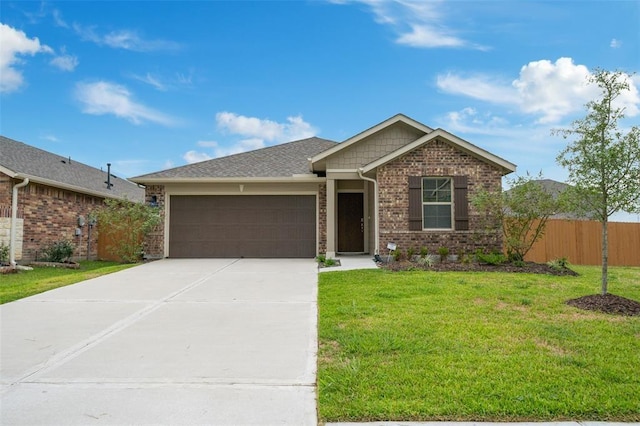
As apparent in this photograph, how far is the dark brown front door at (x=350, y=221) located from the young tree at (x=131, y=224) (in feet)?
20.9

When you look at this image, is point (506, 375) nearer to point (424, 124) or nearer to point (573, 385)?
point (573, 385)

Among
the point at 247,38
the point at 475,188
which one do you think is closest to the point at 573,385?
the point at 475,188

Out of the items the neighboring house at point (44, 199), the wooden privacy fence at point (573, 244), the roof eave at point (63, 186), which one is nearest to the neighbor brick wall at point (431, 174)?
the wooden privacy fence at point (573, 244)

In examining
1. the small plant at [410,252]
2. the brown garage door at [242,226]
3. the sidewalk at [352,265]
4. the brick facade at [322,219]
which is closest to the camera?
the sidewalk at [352,265]

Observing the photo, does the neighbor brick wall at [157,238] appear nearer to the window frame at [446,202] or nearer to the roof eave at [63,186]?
the roof eave at [63,186]

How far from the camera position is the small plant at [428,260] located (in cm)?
1092

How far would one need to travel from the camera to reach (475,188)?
12.0 metres

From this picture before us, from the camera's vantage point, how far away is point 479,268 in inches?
418

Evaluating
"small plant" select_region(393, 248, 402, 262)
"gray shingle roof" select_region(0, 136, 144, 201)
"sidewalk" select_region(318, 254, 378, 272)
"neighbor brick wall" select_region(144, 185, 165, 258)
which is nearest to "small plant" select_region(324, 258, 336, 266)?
"sidewalk" select_region(318, 254, 378, 272)

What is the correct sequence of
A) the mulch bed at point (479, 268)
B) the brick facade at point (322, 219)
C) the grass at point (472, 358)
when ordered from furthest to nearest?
the brick facade at point (322, 219) → the mulch bed at point (479, 268) → the grass at point (472, 358)

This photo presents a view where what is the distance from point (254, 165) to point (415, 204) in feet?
21.4

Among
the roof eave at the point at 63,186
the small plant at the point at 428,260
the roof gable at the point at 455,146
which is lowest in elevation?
the small plant at the point at 428,260

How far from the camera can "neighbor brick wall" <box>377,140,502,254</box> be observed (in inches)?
470

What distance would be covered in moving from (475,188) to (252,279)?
22.6 ft
